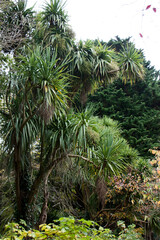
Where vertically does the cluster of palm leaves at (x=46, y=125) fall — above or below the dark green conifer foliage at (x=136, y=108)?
below

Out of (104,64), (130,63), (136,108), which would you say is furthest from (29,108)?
(136,108)

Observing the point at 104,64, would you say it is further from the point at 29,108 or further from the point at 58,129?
the point at 29,108

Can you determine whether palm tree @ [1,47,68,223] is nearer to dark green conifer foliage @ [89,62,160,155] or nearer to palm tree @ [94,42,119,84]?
palm tree @ [94,42,119,84]

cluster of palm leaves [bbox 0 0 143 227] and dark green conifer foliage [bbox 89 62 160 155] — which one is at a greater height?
dark green conifer foliage [bbox 89 62 160 155]

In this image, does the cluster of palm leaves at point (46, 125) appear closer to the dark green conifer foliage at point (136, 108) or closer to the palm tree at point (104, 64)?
the palm tree at point (104, 64)

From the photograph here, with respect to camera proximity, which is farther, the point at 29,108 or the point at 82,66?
the point at 82,66

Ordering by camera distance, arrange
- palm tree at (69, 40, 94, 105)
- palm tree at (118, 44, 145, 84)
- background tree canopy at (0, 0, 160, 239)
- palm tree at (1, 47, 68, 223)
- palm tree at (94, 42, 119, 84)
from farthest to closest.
A: palm tree at (118, 44, 145, 84) < palm tree at (94, 42, 119, 84) < palm tree at (69, 40, 94, 105) < background tree canopy at (0, 0, 160, 239) < palm tree at (1, 47, 68, 223)

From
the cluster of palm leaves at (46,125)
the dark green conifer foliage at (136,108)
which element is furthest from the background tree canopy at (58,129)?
the dark green conifer foliage at (136,108)

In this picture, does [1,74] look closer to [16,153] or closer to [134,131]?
[16,153]

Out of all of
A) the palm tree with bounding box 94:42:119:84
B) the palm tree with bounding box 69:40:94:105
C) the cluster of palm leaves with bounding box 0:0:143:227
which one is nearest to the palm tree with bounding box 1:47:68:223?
the cluster of palm leaves with bounding box 0:0:143:227

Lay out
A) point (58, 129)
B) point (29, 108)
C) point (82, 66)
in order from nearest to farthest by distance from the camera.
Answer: point (29, 108), point (58, 129), point (82, 66)

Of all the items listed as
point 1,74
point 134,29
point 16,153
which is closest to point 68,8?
point 1,74

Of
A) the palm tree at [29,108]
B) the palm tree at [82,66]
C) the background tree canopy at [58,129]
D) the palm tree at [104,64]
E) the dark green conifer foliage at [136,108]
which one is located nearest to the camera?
the palm tree at [29,108]

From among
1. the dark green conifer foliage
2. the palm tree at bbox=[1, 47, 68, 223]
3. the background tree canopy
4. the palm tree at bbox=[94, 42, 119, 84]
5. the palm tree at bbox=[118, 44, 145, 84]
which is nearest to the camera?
the palm tree at bbox=[1, 47, 68, 223]
